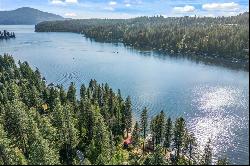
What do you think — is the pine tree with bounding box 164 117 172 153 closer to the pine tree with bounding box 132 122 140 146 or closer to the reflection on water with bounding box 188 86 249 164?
the pine tree with bounding box 132 122 140 146

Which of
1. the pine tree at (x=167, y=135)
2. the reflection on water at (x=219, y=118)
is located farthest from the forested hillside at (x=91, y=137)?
the reflection on water at (x=219, y=118)

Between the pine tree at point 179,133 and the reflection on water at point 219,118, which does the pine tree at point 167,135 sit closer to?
the pine tree at point 179,133

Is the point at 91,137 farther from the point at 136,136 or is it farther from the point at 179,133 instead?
the point at 179,133

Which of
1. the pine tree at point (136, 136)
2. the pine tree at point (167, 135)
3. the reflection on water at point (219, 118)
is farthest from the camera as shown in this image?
the reflection on water at point (219, 118)

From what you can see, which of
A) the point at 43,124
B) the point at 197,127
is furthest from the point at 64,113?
the point at 197,127

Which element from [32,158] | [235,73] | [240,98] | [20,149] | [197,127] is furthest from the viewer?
[235,73]

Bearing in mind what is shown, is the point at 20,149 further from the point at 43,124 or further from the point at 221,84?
the point at 221,84

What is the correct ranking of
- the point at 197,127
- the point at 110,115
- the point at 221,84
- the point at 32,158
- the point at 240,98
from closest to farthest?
1. the point at 32,158
2. the point at 110,115
3. the point at 197,127
4. the point at 240,98
5. the point at 221,84

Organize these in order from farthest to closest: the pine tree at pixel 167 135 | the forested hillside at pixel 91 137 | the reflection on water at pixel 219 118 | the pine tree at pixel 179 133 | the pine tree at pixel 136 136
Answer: the reflection on water at pixel 219 118
the pine tree at pixel 136 136
the pine tree at pixel 167 135
the pine tree at pixel 179 133
the forested hillside at pixel 91 137

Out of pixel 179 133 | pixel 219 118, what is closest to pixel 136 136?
pixel 179 133

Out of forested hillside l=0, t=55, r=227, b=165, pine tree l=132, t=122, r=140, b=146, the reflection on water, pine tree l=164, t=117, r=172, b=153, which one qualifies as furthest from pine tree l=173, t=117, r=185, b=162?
the reflection on water

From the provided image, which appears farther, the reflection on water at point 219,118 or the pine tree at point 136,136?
the reflection on water at point 219,118
